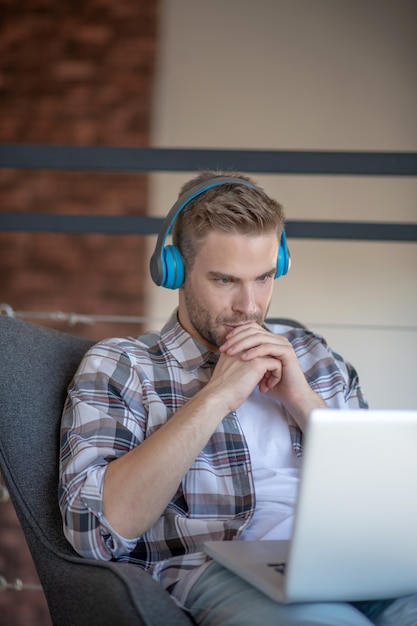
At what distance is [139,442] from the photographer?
1337 mm

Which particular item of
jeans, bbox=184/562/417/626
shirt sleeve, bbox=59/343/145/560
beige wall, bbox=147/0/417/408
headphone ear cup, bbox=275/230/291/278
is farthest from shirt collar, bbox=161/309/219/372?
beige wall, bbox=147/0/417/408

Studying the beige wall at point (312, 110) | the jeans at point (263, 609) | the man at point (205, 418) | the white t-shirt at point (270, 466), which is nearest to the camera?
the jeans at point (263, 609)

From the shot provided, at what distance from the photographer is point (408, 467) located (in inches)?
36.2

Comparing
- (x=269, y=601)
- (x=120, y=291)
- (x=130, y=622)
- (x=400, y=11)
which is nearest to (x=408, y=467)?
(x=269, y=601)

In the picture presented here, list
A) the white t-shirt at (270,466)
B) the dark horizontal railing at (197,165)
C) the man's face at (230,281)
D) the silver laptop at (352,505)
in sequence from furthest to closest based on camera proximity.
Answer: the dark horizontal railing at (197,165)
the man's face at (230,281)
the white t-shirt at (270,466)
the silver laptop at (352,505)

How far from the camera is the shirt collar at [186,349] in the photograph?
4.83 ft

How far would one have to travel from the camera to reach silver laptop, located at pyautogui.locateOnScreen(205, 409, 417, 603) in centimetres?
89

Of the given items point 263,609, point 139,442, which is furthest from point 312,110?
point 263,609

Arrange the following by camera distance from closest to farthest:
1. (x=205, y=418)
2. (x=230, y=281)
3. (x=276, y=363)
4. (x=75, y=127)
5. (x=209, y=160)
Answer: (x=205, y=418)
(x=276, y=363)
(x=230, y=281)
(x=209, y=160)
(x=75, y=127)

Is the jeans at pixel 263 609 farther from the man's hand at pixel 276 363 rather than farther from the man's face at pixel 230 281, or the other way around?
the man's face at pixel 230 281

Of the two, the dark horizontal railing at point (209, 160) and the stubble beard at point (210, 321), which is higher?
the dark horizontal railing at point (209, 160)

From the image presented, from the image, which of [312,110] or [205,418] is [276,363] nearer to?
[205,418]

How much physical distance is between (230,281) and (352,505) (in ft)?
2.13

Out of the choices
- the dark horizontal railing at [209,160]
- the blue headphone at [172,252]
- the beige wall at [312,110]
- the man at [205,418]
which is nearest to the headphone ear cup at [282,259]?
the man at [205,418]
